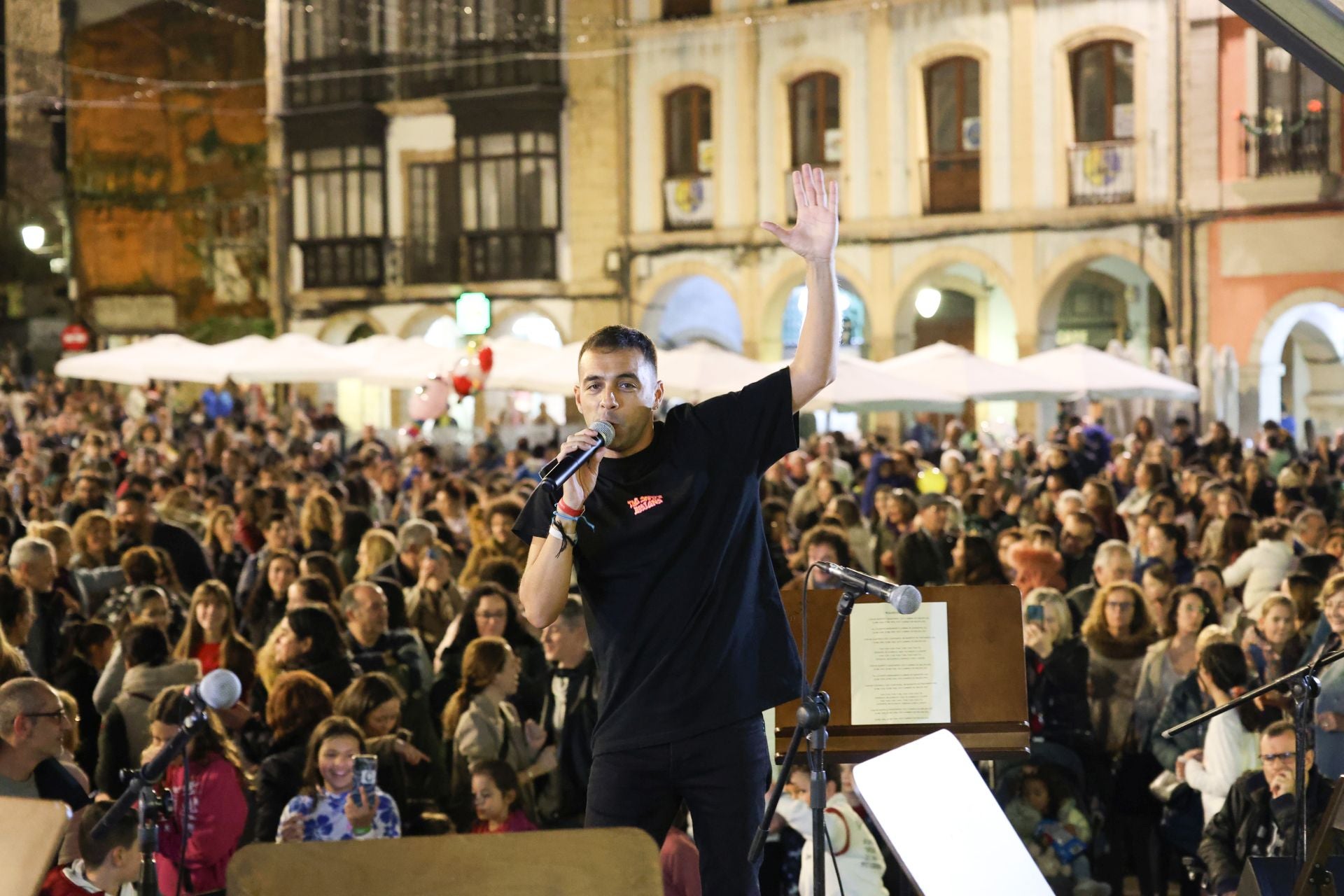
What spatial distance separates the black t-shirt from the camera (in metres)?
3.85

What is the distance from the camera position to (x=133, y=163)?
3778 centimetres

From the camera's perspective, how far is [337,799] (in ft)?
20.3

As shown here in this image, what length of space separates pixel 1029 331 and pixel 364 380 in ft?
36.3

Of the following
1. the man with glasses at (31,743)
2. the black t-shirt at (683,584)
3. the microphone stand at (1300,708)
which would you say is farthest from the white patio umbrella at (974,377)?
the black t-shirt at (683,584)

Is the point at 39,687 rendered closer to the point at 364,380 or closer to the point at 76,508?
the point at 76,508

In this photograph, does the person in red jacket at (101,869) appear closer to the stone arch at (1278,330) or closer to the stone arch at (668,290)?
the stone arch at (1278,330)

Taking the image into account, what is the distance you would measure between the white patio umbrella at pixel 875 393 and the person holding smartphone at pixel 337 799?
9.82 m

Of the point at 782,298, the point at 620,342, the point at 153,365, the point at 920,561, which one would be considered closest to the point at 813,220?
the point at 620,342

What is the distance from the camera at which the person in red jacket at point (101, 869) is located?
5.12 meters

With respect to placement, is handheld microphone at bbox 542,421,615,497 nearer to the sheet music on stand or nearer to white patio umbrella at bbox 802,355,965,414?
the sheet music on stand

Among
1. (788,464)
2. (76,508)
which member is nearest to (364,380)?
(788,464)

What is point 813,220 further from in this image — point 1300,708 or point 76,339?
point 76,339

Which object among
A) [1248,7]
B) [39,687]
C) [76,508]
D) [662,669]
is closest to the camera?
[1248,7]

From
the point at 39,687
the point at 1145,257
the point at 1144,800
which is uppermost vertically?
the point at 1145,257
